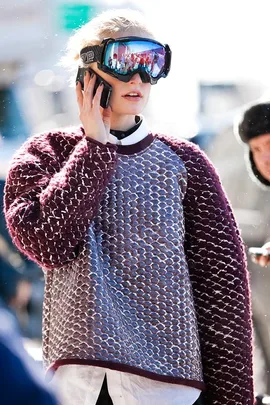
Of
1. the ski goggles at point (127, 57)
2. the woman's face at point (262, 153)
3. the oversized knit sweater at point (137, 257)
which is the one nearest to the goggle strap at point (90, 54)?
the ski goggles at point (127, 57)

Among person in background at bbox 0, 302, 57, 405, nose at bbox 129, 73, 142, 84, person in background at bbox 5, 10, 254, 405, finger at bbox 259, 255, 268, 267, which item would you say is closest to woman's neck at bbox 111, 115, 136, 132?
person in background at bbox 5, 10, 254, 405

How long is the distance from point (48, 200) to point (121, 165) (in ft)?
0.82

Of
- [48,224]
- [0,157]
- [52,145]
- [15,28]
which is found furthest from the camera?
[15,28]

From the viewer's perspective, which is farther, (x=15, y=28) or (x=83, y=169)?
(x=15, y=28)

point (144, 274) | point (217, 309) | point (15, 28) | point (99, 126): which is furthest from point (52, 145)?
point (15, 28)

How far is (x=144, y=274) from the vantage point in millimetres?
3033

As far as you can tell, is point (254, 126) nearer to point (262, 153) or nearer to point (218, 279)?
point (262, 153)

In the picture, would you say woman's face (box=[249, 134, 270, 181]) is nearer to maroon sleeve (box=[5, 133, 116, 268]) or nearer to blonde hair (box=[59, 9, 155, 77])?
blonde hair (box=[59, 9, 155, 77])

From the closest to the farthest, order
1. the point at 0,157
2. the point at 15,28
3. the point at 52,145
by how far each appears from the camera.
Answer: the point at 52,145 < the point at 0,157 < the point at 15,28

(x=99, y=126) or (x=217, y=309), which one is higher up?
(x=99, y=126)

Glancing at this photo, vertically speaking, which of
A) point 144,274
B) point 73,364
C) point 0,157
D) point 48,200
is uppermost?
→ point 48,200

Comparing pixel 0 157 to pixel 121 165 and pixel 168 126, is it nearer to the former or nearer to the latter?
pixel 168 126

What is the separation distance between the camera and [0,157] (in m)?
8.04

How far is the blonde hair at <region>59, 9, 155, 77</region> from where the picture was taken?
3133 mm
